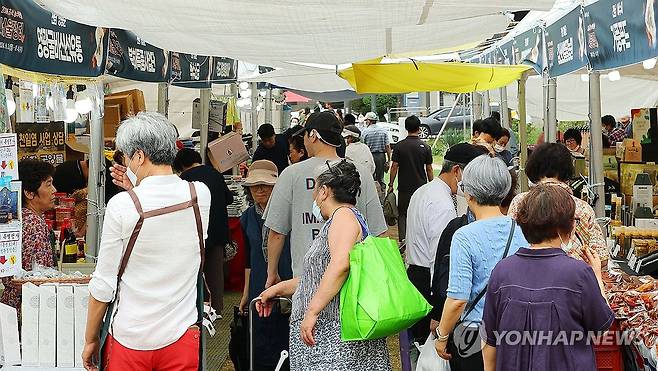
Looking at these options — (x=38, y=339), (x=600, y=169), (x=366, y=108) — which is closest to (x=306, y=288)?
(x=38, y=339)

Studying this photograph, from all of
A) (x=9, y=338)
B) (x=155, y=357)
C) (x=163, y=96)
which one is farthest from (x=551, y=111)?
(x=155, y=357)

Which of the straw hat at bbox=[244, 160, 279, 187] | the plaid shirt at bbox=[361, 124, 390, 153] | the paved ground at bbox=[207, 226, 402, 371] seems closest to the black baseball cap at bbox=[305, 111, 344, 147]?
the straw hat at bbox=[244, 160, 279, 187]

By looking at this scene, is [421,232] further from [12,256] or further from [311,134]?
[12,256]

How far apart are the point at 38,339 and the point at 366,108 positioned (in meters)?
38.9

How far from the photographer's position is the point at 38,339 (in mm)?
4250

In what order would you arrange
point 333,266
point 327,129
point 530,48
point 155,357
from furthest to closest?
point 530,48 → point 327,129 → point 333,266 → point 155,357

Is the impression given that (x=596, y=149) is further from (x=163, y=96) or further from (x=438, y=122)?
(x=438, y=122)

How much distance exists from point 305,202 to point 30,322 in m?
1.56

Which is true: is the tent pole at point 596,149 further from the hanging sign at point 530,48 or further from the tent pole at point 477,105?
the tent pole at point 477,105

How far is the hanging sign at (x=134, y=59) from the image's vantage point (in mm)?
6631

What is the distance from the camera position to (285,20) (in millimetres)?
5176

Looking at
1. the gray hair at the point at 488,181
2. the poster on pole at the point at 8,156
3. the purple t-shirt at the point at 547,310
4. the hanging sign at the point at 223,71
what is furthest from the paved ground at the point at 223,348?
the purple t-shirt at the point at 547,310

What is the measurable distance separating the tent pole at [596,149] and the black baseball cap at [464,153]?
2.19 meters

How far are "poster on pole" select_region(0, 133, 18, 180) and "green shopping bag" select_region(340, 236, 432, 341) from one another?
1.77 metres
